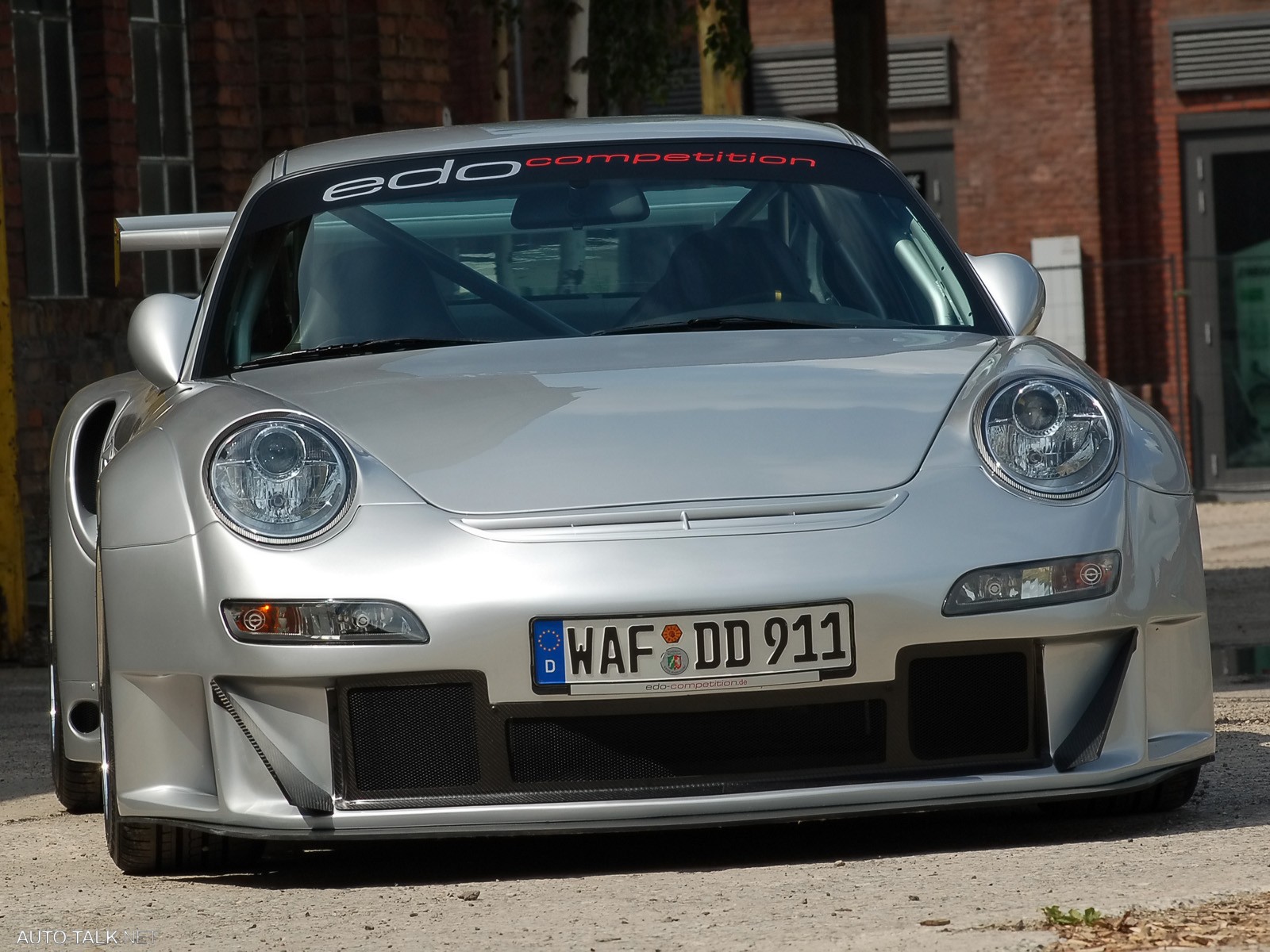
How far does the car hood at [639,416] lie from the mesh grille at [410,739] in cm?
32

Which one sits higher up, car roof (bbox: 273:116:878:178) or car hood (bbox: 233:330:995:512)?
car roof (bbox: 273:116:878:178)

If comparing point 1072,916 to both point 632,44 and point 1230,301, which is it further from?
point 1230,301

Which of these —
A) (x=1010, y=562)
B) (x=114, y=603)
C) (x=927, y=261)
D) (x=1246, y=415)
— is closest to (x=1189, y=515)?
(x=1010, y=562)

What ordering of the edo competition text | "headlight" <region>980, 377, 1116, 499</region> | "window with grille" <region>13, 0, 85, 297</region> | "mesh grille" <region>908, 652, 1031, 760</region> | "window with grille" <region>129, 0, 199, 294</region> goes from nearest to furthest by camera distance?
"mesh grille" <region>908, 652, 1031, 760</region> → "headlight" <region>980, 377, 1116, 499</region> → the edo competition text → "window with grille" <region>13, 0, 85, 297</region> → "window with grille" <region>129, 0, 199, 294</region>

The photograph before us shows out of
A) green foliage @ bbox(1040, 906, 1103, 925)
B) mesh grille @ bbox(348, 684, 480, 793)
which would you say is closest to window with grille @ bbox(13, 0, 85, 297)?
mesh grille @ bbox(348, 684, 480, 793)

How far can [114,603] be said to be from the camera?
364 cm

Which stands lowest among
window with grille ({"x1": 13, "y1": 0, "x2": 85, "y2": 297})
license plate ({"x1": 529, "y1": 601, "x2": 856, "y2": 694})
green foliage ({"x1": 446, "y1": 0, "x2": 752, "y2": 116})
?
license plate ({"x1": 529, "y1": 601, "x2": 856, "y2": 694})

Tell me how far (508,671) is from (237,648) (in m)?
0.45

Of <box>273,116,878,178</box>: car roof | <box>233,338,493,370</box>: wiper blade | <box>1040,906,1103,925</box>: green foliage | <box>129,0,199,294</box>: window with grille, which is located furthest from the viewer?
<box>129,0,199,294</box>: window with grille

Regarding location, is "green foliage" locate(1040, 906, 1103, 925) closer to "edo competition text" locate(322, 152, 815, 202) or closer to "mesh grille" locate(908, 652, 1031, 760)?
"mesh grille" locate(908, 652, 1031, 760)

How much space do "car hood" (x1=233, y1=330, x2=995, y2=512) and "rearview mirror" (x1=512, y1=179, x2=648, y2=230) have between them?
52 centimetres

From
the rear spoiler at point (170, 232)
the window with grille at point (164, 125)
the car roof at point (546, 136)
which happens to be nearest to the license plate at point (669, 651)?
the car roof at point (546, 136)

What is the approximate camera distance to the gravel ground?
120 inches

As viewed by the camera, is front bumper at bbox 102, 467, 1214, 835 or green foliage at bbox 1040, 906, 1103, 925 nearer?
green foliage at bbox 1040, 906, 1103, 925
